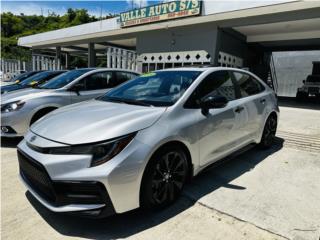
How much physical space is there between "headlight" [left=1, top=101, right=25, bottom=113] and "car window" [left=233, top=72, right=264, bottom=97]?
4.04m

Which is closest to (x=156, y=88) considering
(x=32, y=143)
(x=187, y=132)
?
(x=187, y=132)

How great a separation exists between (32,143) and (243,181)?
2.77m

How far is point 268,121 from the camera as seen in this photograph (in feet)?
16.8

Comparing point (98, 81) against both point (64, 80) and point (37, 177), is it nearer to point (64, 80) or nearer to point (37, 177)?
point (64, 80)

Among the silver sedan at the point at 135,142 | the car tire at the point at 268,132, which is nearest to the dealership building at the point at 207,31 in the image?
the car tire at the point at 268,132

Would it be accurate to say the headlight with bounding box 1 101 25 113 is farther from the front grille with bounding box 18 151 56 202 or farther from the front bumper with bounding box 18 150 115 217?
the front bumper with bounding box 18 150 115 217

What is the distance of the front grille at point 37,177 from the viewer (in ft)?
8.31

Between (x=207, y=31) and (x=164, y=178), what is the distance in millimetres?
11491

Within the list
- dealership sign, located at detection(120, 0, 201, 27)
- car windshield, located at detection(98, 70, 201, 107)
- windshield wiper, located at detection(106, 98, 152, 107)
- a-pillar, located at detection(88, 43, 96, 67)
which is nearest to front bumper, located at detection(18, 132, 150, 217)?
windshield wiper, located at detection(106, 98, 152, 107)

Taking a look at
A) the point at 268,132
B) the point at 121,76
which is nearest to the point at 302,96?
the point at 268,132

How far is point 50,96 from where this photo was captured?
556 centimetres

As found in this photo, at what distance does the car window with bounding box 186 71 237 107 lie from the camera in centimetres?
340

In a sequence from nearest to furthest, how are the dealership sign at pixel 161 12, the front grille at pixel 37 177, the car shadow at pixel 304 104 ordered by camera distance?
the front grille at pixel 37 177 → the dealership sign at pixel 161 12 → the car shadow at pixel 304 104

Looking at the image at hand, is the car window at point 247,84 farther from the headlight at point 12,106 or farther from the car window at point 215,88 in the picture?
the headlight at point 12,106
